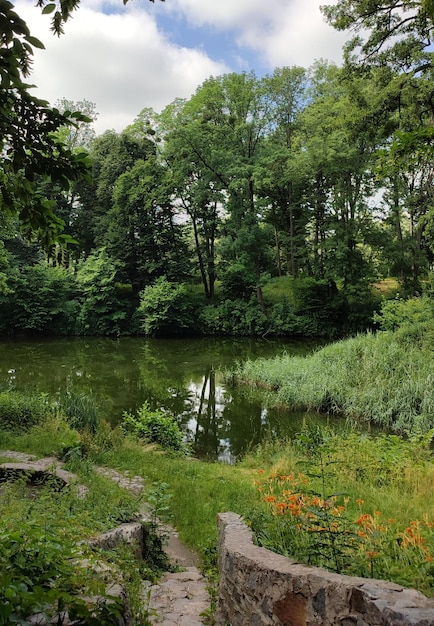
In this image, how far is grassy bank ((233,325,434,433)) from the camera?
32.9 feet

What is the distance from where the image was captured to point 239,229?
1032 inches

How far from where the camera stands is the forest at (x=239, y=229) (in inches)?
955

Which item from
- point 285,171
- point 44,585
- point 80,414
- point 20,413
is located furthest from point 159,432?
point 285,171

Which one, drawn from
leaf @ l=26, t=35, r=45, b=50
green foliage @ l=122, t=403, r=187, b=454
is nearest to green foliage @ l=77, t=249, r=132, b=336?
green foliage @ l=122, t=403, r=187, b=454

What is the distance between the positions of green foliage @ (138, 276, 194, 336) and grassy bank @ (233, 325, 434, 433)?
12.5 m

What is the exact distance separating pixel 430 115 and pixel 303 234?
58.7 ft

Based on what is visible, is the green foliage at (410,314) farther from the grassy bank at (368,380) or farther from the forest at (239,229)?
the forest at (239,229)

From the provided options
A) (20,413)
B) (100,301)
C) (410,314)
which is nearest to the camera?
(20,413)

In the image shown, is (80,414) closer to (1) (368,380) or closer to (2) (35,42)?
(1) (368,380)

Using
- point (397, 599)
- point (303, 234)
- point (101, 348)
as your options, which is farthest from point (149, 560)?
point (303, 234)

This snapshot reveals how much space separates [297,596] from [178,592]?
1477mm

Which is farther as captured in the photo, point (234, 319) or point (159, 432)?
point (234, 319)

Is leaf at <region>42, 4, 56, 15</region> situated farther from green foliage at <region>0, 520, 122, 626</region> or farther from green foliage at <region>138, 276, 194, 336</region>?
green foliage at <region>138, 276, 194, 336</region>

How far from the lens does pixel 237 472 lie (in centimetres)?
709
